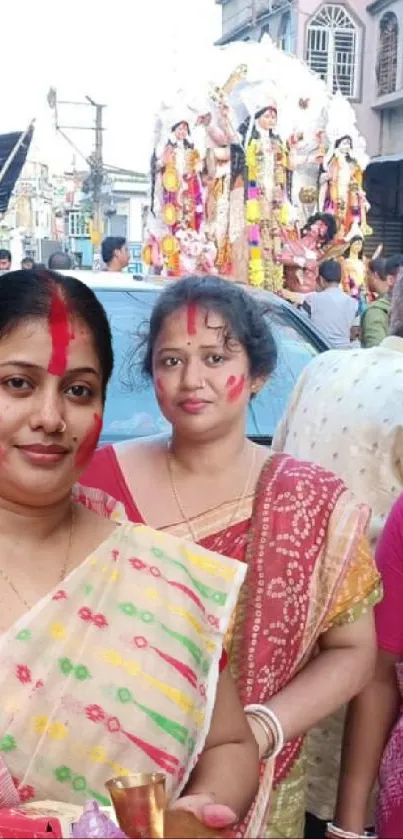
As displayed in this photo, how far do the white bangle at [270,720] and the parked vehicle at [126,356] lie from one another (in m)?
1.09

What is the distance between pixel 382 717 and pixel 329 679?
19 centimetres

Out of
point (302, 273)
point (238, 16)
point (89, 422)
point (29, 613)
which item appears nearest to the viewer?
point (29, 613)

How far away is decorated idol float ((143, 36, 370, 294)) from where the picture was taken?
11.8 m

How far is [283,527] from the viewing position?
162 cm

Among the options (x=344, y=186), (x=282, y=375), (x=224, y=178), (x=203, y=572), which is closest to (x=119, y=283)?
(x=282, y=375)

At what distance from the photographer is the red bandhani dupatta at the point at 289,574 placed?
158cm

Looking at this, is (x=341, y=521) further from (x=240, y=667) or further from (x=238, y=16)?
(x=238, y=16)

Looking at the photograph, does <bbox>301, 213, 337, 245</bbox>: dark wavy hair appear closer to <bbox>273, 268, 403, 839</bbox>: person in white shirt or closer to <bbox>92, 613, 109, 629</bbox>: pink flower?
<bbox>273, 268, 403, 839</bbox>: person in white shirt

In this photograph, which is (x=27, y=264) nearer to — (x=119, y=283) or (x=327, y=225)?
(x=119, y=283)

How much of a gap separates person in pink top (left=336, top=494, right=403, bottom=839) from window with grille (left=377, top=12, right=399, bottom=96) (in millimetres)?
17441

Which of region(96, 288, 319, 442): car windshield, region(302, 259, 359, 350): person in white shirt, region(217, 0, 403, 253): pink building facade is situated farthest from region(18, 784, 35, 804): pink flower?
region(217, 0, 403, 253): pink building facade

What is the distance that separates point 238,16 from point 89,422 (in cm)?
2337

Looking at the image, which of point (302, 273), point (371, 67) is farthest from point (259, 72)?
point (371, 67)

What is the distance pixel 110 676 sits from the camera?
1.15 metres
